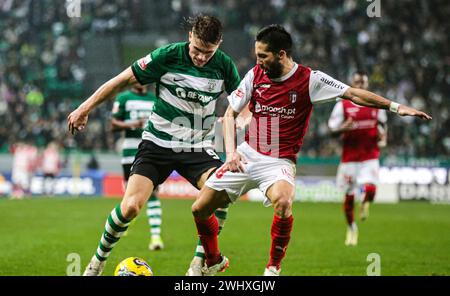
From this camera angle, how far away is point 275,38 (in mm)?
6895

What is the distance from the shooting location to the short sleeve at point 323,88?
23.0ft

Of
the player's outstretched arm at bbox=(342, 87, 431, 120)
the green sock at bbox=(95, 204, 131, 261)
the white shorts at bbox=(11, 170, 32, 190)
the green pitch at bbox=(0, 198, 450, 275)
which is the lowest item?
the white shorts at bbox=(11, 170, 32, 190)

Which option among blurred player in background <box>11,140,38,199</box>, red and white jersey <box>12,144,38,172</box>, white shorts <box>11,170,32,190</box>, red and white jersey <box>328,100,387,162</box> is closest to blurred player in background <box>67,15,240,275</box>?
red and white jersey <box>328,100,387,162</box>

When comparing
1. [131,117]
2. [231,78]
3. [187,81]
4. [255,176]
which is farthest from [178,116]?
[131,117]

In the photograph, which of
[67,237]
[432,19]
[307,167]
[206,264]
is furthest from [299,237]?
[432,19]

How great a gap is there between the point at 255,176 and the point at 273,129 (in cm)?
49

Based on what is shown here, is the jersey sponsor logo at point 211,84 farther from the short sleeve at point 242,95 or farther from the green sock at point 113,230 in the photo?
the green sock at point 113,230

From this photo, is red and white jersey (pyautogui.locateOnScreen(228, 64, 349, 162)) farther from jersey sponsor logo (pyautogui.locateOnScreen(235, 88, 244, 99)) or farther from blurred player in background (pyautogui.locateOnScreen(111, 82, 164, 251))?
blurred player in background (pyautogui.locateOnScreen(111, 82, 164, 251))

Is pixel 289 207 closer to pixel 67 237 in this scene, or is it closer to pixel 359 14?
pixel 67 237

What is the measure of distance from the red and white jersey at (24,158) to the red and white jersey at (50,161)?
60 cm

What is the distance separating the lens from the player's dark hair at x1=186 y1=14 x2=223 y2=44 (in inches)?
281

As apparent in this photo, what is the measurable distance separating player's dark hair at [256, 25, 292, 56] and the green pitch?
2.79m

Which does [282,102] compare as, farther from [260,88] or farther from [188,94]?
[188,94]

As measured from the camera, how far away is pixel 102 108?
1122 inches
